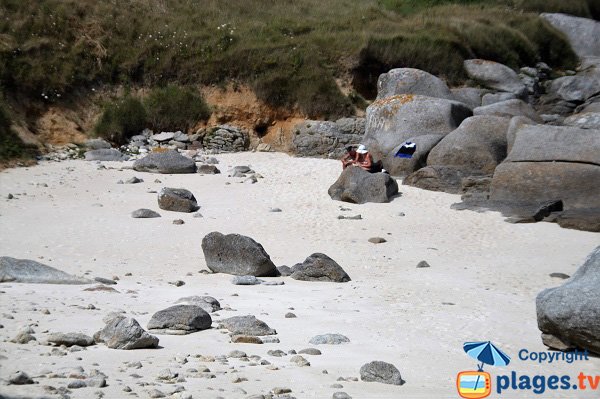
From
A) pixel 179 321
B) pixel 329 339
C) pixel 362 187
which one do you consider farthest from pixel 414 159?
pixel 179 321

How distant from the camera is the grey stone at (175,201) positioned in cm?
1437

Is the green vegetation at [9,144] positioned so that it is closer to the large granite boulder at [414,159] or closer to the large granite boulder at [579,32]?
the large granite boulder at [414,159]

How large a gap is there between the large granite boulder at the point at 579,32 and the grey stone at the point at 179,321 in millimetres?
27187

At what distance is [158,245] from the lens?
39.3ft

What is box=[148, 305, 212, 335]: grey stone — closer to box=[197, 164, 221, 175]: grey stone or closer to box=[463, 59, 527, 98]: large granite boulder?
box=[197, 164, 221, 175]: grey stone

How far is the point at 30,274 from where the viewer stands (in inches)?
340

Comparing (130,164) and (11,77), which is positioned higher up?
(11,77)

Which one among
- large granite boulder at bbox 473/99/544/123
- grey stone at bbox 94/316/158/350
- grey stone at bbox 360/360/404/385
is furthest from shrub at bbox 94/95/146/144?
grey stone at bbox 360/360/404/385

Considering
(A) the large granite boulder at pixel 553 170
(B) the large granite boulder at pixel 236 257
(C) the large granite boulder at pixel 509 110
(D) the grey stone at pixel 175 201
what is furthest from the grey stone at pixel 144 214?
(C) the large granite boulder at pixel 509 110

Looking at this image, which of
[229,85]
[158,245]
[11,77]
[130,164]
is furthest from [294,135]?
[158,245]

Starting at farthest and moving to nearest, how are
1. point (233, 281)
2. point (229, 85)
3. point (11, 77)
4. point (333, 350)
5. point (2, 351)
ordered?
point (229, 85), point (11, 77), point (233, 281), point (333, 350), point (2, 351)

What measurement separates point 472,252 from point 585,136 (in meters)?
5.17

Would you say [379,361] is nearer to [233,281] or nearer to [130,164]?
[233,281]

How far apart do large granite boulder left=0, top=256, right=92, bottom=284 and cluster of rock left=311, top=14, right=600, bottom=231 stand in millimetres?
7779
